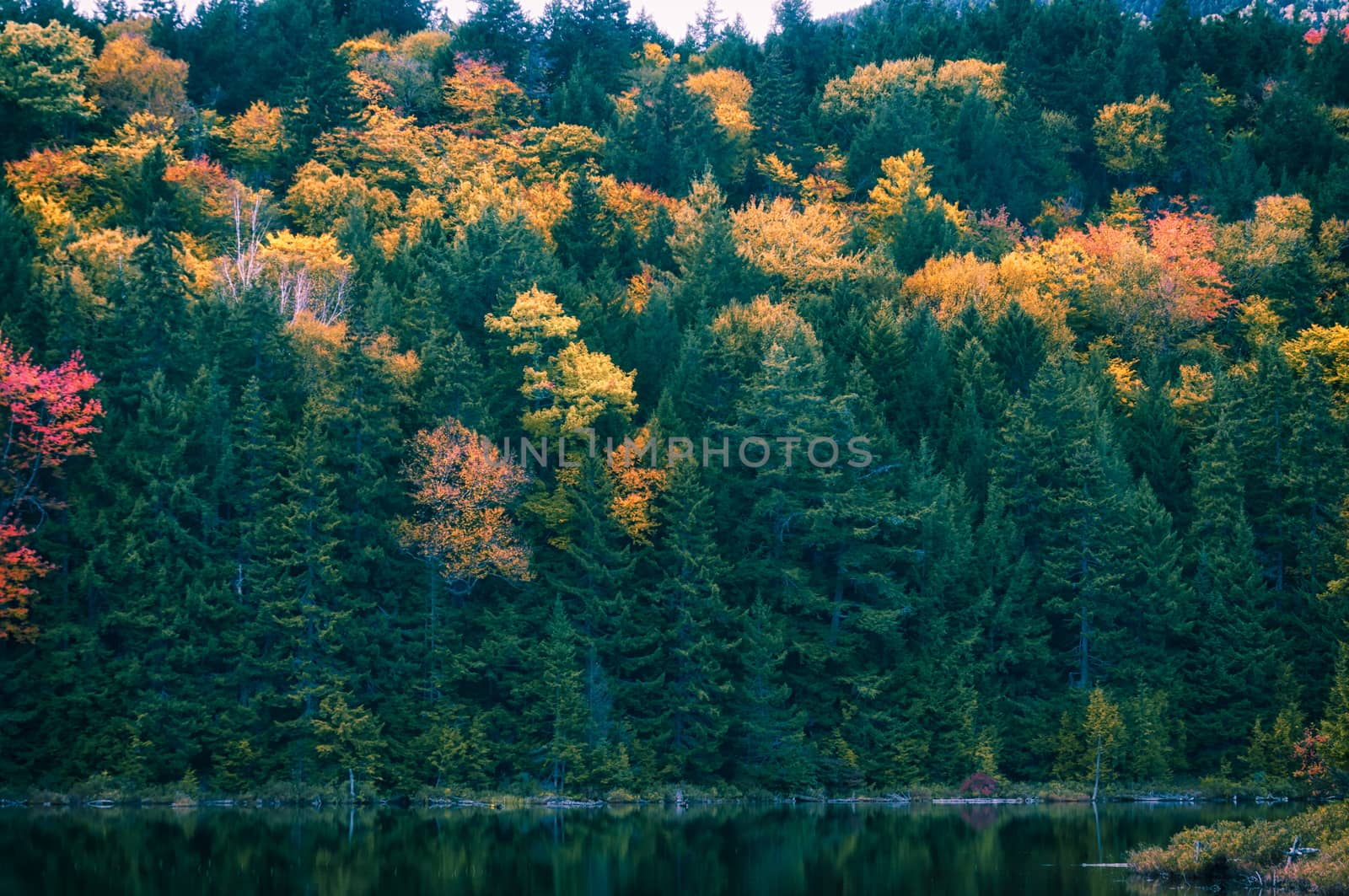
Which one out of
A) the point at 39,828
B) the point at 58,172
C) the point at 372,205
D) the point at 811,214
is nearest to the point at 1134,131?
the point at 811,214

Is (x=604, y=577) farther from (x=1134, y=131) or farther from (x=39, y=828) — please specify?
(x=1134, y=131)

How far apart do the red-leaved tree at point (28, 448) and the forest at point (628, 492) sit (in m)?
0.22

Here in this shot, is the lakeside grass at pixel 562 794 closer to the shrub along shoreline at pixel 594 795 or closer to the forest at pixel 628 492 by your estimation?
the shrub along shoreline at pixel 594 795

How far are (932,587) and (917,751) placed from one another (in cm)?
723

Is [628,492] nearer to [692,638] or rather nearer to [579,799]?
[692,638]

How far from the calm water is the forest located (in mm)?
5179

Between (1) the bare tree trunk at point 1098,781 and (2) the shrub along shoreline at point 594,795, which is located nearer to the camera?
(2) the shrub along shoreline at point 594,795

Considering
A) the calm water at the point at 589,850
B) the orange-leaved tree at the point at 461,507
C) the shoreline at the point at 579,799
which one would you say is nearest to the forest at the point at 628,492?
the orange-leaved tree at the point at 461,507

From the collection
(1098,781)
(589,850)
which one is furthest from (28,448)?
(1098,781)

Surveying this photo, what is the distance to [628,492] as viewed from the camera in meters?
65.1

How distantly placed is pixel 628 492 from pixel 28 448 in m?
24.0

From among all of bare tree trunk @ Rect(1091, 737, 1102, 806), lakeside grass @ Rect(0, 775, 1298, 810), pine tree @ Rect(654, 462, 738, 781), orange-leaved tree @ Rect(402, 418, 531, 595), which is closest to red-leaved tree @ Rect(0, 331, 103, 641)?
lakeside grass @ Rect(0, 775, 1298, 810)

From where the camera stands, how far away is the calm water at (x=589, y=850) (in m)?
38.2

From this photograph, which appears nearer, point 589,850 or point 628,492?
point 589,850
